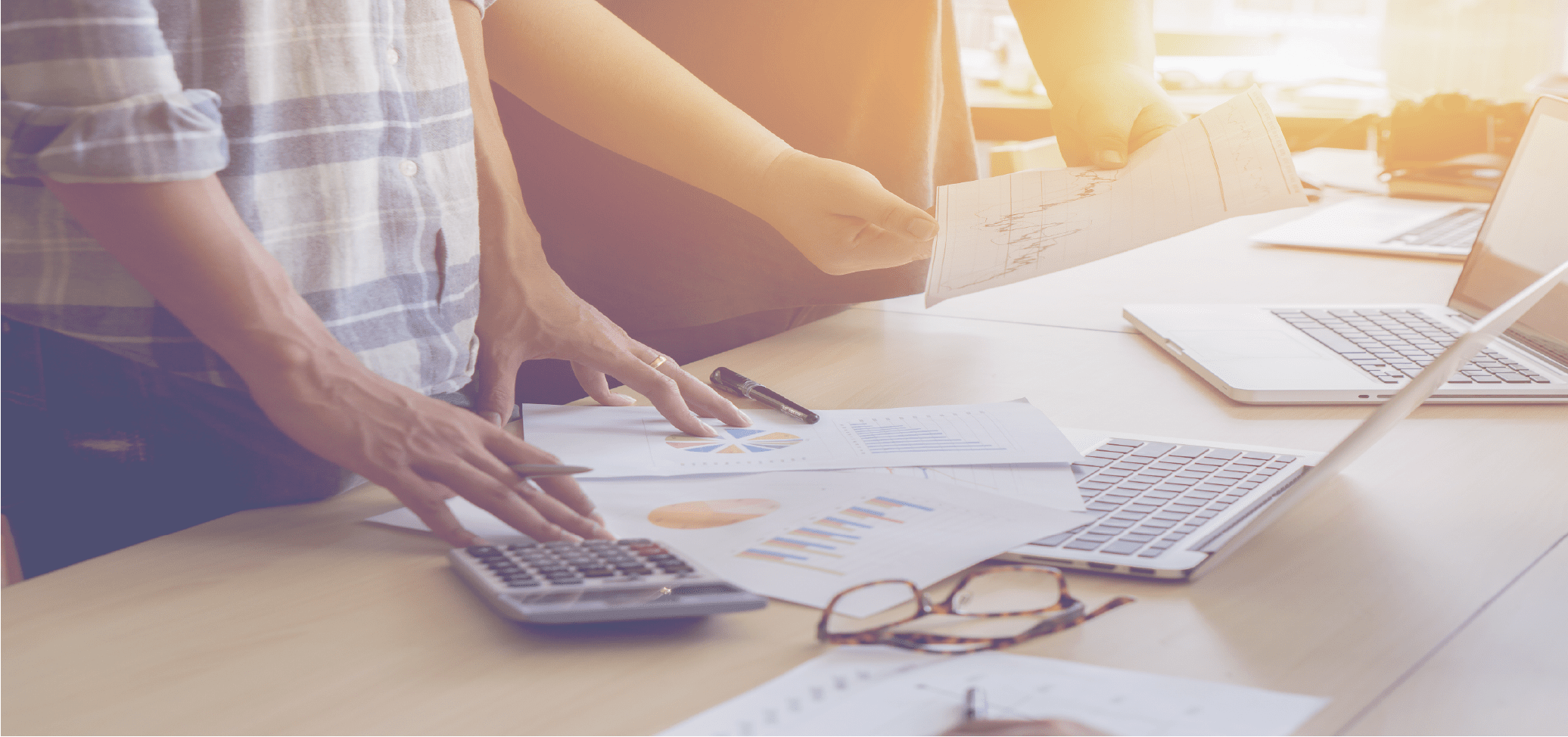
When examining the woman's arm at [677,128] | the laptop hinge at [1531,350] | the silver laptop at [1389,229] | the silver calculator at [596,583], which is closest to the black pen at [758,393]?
the woman's arm at [677,128]

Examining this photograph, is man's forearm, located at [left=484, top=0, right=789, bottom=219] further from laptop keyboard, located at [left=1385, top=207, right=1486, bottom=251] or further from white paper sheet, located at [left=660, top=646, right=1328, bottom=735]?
laptop keyboard, located at [left=1385, top=207, right=1486, bottom=251]

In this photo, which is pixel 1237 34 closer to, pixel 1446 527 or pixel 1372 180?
pixel 1372 180

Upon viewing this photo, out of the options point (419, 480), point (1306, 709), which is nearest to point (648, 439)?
point (419, 480)

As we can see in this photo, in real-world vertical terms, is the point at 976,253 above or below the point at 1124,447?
above

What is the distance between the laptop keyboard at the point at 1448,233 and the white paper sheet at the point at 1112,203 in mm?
741

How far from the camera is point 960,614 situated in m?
0.67

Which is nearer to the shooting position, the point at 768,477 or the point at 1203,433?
the point at 768,477

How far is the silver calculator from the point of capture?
2.08ft

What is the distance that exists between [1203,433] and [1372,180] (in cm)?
175

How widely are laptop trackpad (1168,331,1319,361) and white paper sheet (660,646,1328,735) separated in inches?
27.7

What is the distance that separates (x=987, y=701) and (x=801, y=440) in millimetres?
446

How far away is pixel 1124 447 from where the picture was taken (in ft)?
3.17

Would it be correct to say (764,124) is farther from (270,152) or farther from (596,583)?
(596,583)

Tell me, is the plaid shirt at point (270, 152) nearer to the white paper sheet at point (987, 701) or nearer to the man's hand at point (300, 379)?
the man's hand at point (300, 379)
